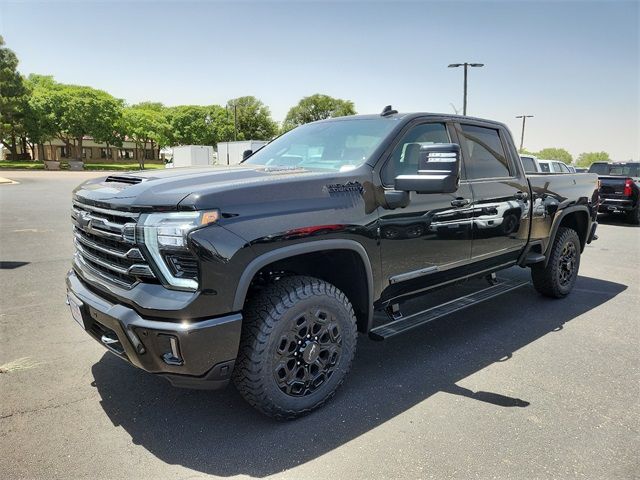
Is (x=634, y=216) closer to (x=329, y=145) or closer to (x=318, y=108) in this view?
(x=329, y=145)

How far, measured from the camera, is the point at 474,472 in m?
2.47

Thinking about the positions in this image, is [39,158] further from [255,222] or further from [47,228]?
[255,222]

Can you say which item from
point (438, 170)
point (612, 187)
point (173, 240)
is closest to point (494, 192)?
point (438, 170)

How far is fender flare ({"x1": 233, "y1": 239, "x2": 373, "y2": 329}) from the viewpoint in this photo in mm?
2537

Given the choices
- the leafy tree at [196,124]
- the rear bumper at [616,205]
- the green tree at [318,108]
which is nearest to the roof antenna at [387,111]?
the rear bumper at [616,205]

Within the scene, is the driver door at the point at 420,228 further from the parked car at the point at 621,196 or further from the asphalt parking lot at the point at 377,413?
the parked car at the point at 621,196

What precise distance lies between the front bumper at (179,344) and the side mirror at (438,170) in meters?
1.41

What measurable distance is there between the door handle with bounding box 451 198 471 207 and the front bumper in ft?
6.71

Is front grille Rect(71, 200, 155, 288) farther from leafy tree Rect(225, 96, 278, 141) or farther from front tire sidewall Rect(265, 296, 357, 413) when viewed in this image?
leafy tree Rect(225, 96, 278, 141)

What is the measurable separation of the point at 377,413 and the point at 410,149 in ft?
6.31

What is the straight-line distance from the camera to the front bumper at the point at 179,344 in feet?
7.91

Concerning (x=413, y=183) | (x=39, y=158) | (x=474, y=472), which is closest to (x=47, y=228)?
(x=413, y=183)

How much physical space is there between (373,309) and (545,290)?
309 cm

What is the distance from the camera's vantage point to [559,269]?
210 inches
